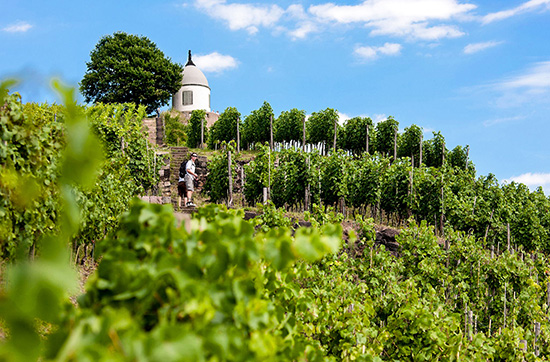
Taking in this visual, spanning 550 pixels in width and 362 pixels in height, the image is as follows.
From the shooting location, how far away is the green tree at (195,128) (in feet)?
115

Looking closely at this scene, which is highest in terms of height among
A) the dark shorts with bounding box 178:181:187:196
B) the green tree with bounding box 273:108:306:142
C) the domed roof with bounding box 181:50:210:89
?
the domed roof with bounding box 181:50:210:89

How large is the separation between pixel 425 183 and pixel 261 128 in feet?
53.3

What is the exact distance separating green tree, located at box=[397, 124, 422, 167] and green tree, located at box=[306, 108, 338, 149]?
14.5 ft

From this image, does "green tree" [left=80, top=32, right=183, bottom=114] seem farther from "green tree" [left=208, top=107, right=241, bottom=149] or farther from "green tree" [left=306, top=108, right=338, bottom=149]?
"green tree" [left=306, top=108, right=338, bottom=149]

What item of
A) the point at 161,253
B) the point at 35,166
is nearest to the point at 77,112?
the point at 161,253

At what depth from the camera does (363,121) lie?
30.1 meters

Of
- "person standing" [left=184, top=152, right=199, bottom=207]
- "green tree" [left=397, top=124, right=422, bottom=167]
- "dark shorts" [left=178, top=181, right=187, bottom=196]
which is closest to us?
"person standing" [left=184, top=152, right=199, bottom=207]

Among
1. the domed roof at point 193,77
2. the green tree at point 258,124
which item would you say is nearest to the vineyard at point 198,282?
the green tree at point 258,124

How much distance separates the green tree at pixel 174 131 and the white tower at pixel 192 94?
483 centimetres

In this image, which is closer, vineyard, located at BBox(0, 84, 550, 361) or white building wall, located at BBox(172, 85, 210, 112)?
vineyard, located at BBox(0, 84, 550, 361)

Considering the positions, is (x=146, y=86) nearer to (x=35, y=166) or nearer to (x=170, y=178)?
(x=170, y=178)

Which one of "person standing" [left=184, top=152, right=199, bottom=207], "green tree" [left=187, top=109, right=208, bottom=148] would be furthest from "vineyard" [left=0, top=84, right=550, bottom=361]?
"green tree" [left=187, top=109, right=208, bottom=148]

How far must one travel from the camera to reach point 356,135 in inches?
1190

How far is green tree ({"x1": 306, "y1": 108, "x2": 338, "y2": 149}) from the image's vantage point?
29.7m
